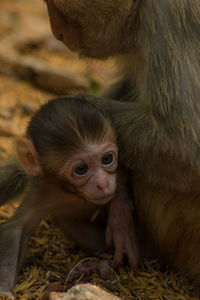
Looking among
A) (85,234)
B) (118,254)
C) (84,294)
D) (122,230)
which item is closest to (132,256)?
(118,254)

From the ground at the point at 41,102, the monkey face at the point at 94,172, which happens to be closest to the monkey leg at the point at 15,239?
the ground at the point at 41,102

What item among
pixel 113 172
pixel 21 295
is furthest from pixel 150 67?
pixel 21 295

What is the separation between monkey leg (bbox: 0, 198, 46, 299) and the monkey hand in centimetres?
67

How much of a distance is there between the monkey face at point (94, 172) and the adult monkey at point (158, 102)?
23 cm

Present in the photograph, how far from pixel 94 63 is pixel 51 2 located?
3.38ft

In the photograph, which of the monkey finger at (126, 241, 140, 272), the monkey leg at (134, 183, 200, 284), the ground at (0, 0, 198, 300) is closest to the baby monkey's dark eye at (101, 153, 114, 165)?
the monkey leg at (134, 183, 200, 284)

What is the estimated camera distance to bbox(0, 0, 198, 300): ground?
5.02 metres

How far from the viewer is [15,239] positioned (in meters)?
4.97

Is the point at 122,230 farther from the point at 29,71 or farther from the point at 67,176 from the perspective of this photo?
the point at 29,71

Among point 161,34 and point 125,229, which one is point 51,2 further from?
point 125,229

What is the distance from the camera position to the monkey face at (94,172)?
4.61 m

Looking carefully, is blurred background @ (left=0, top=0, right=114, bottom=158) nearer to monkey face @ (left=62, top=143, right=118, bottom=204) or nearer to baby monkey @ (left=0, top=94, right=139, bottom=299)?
baby monkey @ (left=0, top=94, right=139, bottom=299)

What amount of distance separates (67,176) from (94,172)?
250mm

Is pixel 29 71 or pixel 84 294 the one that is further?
pixel 29 71
